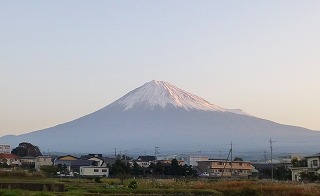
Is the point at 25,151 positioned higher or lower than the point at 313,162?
higher

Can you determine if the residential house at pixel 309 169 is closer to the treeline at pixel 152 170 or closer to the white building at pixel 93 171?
the treeline at pixel 152 170

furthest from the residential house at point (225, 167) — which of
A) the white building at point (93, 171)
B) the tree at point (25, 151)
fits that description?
the tree at point (25, 151)

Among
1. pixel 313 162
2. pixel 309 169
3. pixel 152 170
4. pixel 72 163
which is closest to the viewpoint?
pixel 309 169

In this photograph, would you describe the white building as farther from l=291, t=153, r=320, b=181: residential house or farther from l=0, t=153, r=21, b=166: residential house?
l=291, t=153, r=320, b=181: residential house

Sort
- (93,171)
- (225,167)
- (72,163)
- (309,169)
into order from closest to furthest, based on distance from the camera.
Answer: (309,169) → (93,171) → (225,167) → (72,163)

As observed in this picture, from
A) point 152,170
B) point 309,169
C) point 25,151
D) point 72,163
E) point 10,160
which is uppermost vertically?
point 25,151

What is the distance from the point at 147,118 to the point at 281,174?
362ft

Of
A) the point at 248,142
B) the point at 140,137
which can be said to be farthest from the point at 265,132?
the point at 140,137

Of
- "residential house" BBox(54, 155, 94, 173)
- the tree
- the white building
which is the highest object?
the tree

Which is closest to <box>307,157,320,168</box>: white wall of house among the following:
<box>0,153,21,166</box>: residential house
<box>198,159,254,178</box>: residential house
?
<box>198,159,254,178</box>: residential house

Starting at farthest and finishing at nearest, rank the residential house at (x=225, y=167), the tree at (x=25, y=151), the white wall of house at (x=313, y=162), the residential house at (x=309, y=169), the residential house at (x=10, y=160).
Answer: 1. the tree at (x=25, y=151)
2. the residential house at (x=225, y=167)
3. the residential house at (x=10, y=160)
4. the white wall of house at (x=313, y=162)
5. the residential house at (x=309, y=169)

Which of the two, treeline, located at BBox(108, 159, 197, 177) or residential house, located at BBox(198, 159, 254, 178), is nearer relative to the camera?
treeline, located at BBox(108, 159, 197, 177)

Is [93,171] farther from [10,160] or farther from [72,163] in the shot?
[10,160]

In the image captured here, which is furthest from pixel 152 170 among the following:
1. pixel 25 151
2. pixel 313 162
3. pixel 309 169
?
pixel 25 151
